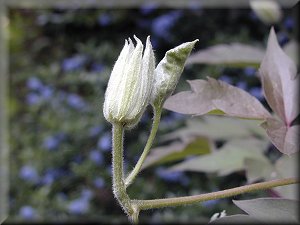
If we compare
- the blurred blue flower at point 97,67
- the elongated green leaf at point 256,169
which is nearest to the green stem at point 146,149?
the elongated green leaf at point 256,169

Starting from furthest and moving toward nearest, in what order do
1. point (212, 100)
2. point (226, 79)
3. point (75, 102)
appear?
1. point (75, 102)
2. point (226, 79)
3. point (212, 100)

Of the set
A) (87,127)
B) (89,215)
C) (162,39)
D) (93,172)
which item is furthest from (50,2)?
(89,215)

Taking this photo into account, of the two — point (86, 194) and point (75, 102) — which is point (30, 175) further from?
point (75, 102)

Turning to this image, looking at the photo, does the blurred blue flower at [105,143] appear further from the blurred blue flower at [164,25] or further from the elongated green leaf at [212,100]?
the elongated green leaf at [212,100]

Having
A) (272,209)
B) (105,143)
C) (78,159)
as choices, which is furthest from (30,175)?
(272,209)

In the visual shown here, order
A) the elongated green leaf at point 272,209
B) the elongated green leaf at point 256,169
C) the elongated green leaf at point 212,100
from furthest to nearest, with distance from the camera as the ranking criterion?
the elongated green leaf at point 256,169
the elongated green leaf at point 212,100
the elongated green leaf at point 272,209

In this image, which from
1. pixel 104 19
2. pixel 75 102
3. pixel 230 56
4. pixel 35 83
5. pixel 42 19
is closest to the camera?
pixel 230 56
